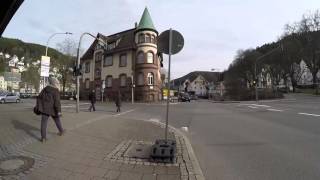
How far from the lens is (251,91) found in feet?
216

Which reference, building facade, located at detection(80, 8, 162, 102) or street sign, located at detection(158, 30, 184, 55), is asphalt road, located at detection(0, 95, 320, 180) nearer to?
street sign, located at detection(158, 30, 184, 55)

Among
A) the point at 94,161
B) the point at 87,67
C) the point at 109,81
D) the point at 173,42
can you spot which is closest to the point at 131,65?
the point at 109,81

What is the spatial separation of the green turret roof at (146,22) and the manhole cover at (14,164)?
52111 millimetres

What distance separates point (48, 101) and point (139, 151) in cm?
294

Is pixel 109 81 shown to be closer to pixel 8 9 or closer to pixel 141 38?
pixel 141 38

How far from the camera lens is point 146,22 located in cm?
5853

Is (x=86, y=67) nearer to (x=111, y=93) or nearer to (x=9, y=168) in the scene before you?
(x=111, y=93)

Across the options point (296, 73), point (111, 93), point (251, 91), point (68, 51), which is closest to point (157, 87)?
point (111, 93)

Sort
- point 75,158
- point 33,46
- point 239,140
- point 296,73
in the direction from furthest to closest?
point 33,46, point 296,73, point 239,140, point 75,158

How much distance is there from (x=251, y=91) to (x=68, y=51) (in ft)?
123

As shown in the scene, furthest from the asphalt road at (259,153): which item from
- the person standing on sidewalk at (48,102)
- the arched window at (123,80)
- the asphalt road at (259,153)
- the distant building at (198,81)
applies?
the distant building at (198,81)

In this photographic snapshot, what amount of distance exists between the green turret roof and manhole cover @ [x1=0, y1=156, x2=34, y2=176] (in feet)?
171

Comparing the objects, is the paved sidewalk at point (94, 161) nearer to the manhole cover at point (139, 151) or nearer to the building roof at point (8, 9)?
the manhole cover at point (139, 151)

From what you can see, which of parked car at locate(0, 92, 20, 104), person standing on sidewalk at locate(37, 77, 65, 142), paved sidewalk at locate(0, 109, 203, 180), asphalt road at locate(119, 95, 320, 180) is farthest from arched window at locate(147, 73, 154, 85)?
person standing on sidewalk at locate(37, 77, 65, 142)
